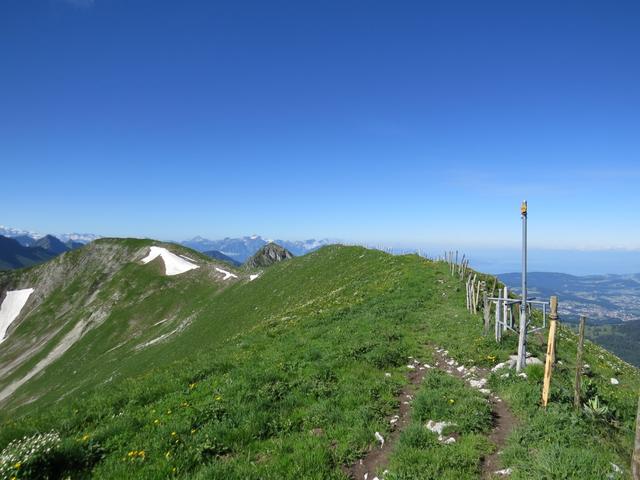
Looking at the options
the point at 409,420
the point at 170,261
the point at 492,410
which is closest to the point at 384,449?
the point at 409,420

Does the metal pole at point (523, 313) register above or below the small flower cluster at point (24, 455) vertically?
above

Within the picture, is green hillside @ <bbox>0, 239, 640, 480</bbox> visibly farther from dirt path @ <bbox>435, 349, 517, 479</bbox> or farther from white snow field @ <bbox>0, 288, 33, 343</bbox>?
white snow field @ <bbox>0, 288, 33, 343</bbox>

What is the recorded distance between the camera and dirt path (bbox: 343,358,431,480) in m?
8.79

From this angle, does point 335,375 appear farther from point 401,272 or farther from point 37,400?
point 37,400

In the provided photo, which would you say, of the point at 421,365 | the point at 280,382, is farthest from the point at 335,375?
the point at 421,365

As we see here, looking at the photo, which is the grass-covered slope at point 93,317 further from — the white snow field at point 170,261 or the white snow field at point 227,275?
the white snow field at point 170,261

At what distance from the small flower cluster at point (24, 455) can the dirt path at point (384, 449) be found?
7.36 m

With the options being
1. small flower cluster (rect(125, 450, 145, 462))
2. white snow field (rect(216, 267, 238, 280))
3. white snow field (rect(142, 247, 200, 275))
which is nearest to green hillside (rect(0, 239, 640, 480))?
small flower cluster (rect(125, 450, 145, 462))

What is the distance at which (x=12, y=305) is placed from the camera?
364 feet

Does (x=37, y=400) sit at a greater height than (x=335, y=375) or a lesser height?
lesser

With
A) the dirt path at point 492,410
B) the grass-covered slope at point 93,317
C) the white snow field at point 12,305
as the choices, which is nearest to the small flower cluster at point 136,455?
the dirt path at point 492,410

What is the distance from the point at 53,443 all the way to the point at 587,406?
14.3 metres

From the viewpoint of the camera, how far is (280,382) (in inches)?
554

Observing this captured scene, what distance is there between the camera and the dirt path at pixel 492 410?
8516 millimetres
